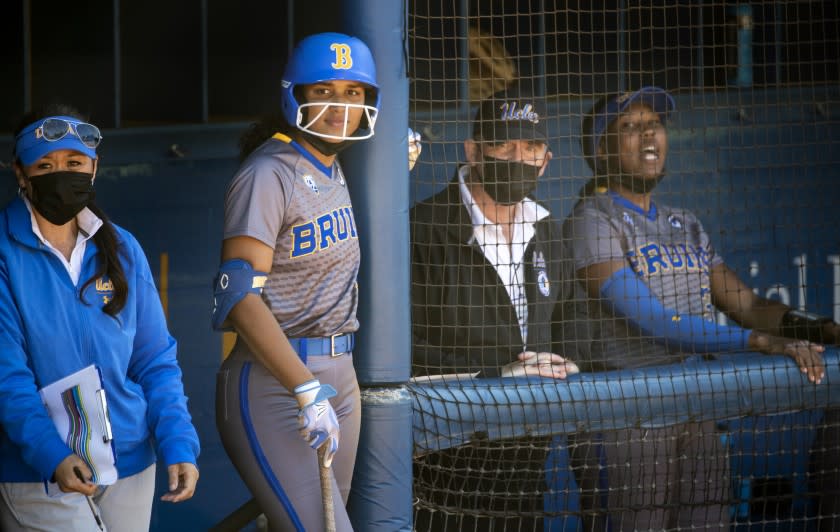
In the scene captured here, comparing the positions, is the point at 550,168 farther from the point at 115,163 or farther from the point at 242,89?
the point at 115,163

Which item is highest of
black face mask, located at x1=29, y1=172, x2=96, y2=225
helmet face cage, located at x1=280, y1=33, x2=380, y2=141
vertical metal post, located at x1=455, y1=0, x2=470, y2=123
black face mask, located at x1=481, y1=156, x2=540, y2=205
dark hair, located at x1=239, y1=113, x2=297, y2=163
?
vertical metal post, located at x1=455, y1=0, x2=470, y2=123

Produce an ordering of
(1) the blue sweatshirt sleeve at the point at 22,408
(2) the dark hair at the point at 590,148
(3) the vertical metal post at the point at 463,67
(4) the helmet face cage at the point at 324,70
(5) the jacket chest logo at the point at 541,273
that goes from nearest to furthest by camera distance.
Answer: (1) the blue sweatshirt sleeve at the point at 22,408
(4) the helmet face cage at the point at 324,70
(5) the jacket chest logo at the point at 541,273
(2) the dark hair at the point at 590,148
(3) the vertical metal post at the point at 463,67

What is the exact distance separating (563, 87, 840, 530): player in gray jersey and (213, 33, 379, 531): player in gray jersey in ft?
3.46

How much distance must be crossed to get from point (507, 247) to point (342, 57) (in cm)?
107

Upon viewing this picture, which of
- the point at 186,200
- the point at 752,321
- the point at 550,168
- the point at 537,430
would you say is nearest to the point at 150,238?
the point at 186,200

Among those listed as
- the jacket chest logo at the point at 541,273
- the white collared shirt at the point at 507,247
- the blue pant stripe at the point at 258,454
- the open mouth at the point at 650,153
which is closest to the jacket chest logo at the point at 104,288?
the blue pant stripe at the point at 258,454

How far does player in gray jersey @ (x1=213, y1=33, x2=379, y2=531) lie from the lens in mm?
2883

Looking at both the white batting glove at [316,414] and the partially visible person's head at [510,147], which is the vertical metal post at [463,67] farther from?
the white batting glove at [316,414]

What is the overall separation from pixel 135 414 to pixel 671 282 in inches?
76.4

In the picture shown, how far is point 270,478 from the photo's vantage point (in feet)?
9.70

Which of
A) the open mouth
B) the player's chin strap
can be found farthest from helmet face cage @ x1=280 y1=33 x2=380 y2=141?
the open mouth

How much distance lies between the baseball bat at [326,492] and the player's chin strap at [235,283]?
412 millimetres

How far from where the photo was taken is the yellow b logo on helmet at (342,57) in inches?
121

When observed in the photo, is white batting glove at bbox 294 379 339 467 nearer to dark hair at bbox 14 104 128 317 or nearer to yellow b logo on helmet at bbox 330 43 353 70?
dark hair at bbox 14 104 128 317
